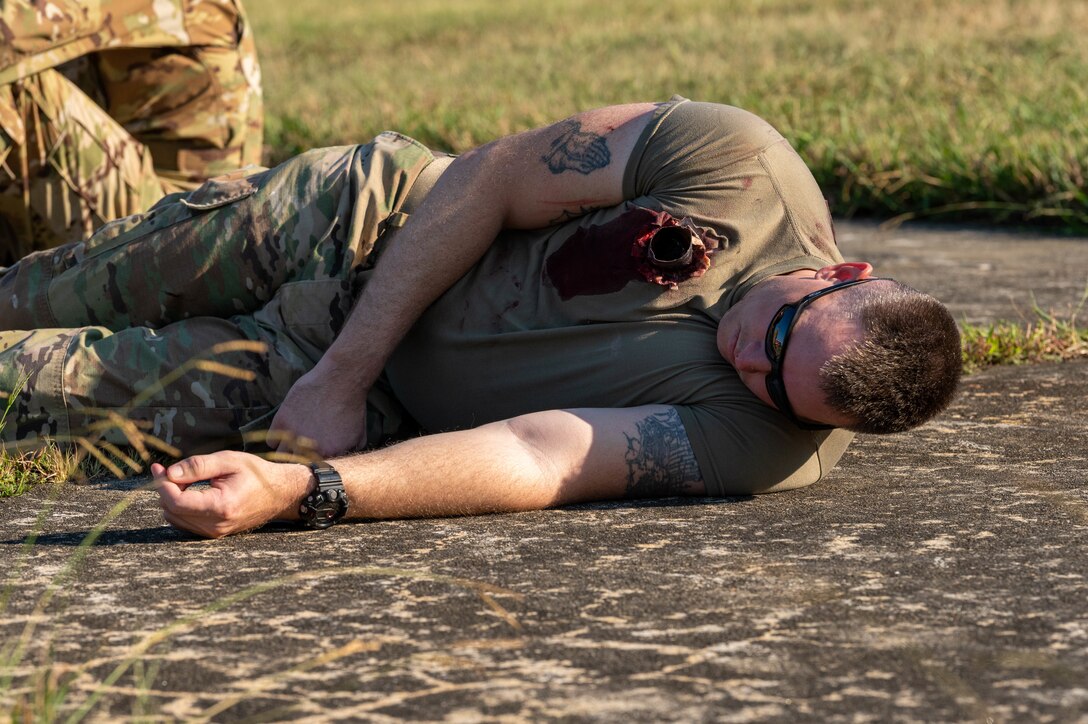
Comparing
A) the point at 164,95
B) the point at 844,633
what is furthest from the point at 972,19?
the point at 844,633

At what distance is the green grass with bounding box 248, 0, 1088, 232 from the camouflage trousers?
10.6ft

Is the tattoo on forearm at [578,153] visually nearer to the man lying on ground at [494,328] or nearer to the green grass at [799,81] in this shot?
the man lying on ground at [494,328]

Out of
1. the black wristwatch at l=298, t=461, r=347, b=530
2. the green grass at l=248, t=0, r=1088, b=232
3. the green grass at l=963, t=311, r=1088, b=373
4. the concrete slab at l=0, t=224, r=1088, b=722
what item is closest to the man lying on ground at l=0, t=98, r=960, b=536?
the black wristwatch at l=298, t=461, r=347, b=530

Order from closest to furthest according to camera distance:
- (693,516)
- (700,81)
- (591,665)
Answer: (591,665) < (693,516) < (700,81)

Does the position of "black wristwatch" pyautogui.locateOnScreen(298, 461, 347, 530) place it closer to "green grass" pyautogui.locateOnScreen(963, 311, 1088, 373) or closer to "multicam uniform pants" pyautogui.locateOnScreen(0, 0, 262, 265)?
"green grass" pyautogui.locateOnScreen(963, 311, 1088, 373)

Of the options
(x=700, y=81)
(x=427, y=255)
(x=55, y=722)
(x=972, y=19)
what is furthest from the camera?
(x=972, y=19)

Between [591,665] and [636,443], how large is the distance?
2.97ft

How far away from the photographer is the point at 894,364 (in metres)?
2.85

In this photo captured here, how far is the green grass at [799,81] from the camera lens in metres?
6.29

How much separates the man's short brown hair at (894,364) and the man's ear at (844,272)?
0.06 meters

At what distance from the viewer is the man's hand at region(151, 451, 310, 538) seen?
101 inches

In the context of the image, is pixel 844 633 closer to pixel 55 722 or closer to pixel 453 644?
pixel 453 644

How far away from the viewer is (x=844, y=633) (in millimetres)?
2131

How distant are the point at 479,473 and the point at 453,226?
62 cm
